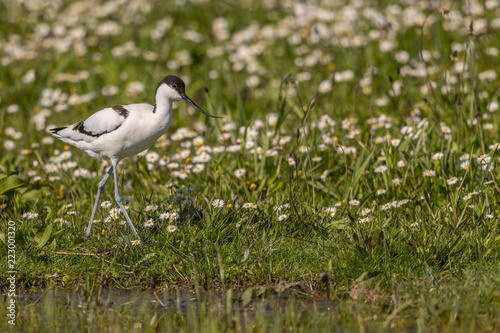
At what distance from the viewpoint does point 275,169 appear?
584cm

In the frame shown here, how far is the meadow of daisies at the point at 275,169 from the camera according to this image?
4.30 m

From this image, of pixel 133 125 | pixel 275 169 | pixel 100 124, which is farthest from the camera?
pixel 275 169

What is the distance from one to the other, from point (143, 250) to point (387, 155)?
7.28 feet

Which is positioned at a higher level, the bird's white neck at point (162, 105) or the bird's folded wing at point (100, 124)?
the bird's white neck at point (162, 105)

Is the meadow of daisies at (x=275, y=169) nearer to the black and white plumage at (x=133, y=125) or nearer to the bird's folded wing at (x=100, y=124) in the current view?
the black and white plumage at (x=133, y=125)

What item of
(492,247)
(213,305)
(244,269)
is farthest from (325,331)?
(492,247)

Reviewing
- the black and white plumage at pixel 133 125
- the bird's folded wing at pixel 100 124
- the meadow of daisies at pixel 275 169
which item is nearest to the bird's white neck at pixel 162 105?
the black and white plumage at pixel 133 125

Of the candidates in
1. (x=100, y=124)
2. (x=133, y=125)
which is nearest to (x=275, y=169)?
(x=133, y=125)

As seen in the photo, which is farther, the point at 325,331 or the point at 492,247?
the point at 492,247

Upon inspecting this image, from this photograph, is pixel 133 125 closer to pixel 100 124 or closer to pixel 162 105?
pixel 162 105

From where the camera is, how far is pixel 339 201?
538 centimetres

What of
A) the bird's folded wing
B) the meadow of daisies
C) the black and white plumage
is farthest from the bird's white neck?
the meadow of daisies

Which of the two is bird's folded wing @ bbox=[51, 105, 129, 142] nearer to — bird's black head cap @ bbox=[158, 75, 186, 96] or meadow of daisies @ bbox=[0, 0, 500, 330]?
bird's black head cap @ bbox=[158, 75, 186, 96]

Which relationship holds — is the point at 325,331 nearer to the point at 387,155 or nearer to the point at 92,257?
the point at 92,257
